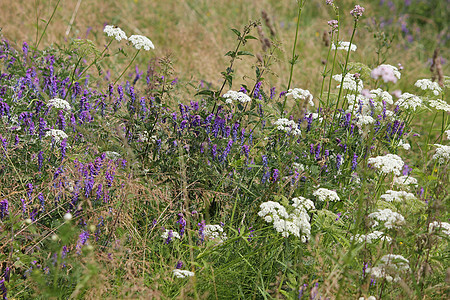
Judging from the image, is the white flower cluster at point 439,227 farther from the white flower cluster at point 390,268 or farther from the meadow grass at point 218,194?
the white flower cluster at point 390,268

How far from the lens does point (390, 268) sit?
198 cm

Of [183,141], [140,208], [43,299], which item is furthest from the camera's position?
[183,141]

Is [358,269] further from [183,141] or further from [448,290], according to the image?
[183,141]

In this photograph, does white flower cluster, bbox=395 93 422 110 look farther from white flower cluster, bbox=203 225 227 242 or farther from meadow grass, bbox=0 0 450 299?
white flower cluster, bbox=203 225 227 242

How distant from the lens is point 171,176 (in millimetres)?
2889

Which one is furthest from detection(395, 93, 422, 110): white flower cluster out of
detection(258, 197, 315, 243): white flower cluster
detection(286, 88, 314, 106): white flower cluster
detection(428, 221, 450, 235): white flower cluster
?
detection(258, 197, 315, 243): white flower cluster

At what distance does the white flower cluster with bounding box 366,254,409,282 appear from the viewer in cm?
198

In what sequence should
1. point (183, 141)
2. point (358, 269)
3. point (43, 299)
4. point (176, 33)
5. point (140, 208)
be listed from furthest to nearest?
1. point (176, 33)
2. point (183, 141)
3. point (140, 208)
4. point (358, 269)
5. point (43, 299)

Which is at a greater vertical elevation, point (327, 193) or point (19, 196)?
point (327, 193)

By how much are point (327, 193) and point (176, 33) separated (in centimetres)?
443

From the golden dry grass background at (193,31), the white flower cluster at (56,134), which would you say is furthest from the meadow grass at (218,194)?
the golden dry grass background at (193,31)

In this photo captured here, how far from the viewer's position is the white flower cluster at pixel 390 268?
198 centimetres

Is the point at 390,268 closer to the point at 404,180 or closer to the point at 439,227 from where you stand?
the point at 439,227

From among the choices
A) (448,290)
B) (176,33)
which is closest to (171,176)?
(448,290)
